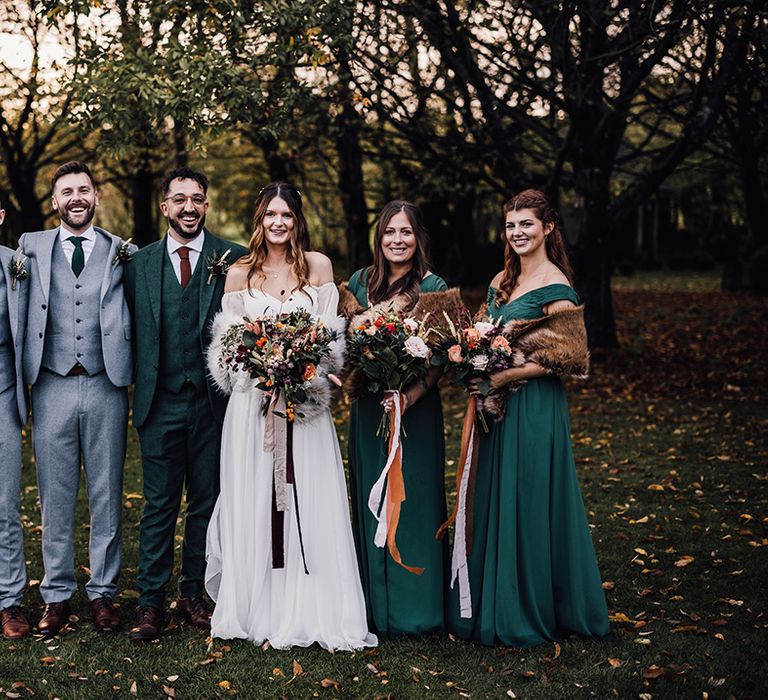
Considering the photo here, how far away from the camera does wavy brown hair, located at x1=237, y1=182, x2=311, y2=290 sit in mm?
5277

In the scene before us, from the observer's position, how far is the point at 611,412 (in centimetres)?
1225

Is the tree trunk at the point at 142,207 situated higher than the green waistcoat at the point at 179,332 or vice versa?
the tree trunk at the point at 142,207

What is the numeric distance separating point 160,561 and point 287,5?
5413mm

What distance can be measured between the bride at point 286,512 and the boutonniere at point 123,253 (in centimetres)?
66

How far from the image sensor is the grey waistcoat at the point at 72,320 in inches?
208

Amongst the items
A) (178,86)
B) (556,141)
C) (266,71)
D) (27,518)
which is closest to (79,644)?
(27,518)

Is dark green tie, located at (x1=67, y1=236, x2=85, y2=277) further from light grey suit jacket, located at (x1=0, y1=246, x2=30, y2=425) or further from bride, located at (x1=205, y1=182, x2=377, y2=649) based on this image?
bride, located at (x1=205, y1=182, x2=377, y2=649)

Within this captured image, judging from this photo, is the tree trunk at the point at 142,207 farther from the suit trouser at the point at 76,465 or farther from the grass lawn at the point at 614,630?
the suit trouser at the point at 76,465

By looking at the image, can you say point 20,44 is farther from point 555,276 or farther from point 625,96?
point 555,276

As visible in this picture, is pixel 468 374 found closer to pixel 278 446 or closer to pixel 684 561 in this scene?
pixel 278 446

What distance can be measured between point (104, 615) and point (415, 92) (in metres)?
9.03

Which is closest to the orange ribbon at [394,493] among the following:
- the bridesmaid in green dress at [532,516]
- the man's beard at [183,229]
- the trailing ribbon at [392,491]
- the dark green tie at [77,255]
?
→ the trailing ribbon at [392,491]

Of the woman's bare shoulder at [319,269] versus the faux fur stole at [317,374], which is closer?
the faux fur stole at [317,374]

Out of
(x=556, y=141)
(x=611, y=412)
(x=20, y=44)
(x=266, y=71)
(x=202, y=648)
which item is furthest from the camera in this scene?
(x=20, y=44)
